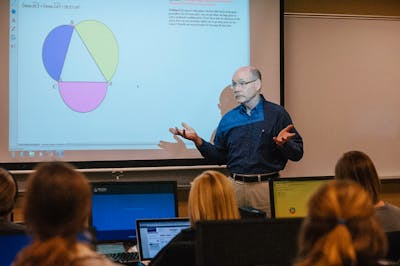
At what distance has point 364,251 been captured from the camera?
1.39 metres

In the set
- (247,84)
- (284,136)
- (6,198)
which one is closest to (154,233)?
(6,198)

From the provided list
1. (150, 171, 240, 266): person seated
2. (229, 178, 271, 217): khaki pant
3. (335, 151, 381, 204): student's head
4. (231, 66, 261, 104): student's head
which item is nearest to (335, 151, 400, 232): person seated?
(335, 151, 381, 204): student's head

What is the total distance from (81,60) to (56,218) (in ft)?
9.96

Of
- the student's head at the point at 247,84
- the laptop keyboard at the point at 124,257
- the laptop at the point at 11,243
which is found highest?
the student's head at the point at 247,84

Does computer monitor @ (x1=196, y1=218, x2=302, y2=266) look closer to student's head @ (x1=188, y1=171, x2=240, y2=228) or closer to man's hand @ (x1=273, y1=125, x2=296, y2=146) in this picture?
student's head @ (x1=188, y1=171, x2=240, y2=228)

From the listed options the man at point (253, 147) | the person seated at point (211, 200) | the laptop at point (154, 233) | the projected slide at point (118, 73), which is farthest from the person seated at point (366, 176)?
the projected slide at point (118, 73)

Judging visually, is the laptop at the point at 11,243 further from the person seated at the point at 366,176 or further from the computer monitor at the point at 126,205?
the person seated at the point at 366,176

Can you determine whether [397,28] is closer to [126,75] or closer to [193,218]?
[126,75]

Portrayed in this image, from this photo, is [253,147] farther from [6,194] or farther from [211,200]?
[6,194]

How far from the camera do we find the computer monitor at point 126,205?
118 inches

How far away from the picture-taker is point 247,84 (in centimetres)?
409

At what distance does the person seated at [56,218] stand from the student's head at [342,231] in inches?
22.5

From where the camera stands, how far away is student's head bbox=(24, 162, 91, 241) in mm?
1436

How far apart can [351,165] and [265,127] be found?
59.7 inches
